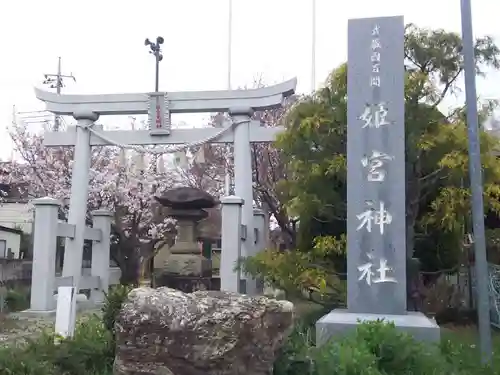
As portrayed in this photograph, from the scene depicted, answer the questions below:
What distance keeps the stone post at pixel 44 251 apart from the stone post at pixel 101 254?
2390mm

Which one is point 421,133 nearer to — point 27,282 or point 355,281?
point 355,281

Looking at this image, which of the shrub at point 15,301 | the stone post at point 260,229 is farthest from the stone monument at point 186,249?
the shrub at point 15,301

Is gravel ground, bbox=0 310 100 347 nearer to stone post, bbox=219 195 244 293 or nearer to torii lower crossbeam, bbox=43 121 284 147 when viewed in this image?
stone post, bbox=219 195 244 293

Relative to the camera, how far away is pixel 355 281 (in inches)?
301

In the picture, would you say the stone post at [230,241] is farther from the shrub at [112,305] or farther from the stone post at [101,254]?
the shrub at [112,305]

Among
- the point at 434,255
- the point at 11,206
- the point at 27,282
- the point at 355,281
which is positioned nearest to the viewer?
the point at 355,281

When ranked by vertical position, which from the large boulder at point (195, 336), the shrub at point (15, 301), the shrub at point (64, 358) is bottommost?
the shrub at point (15, 301)

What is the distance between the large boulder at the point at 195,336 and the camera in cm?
421

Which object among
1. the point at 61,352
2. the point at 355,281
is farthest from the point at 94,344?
the point at 355,281

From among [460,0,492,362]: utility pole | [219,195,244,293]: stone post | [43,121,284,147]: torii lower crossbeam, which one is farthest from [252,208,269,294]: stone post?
[460,0,492,362]: utility pole

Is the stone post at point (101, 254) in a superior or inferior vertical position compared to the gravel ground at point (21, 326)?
superior

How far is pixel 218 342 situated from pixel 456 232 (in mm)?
6654

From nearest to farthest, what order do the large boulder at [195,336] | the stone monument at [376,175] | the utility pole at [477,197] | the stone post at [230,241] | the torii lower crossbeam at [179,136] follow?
the large boulder at [195,336] < the utility pole at [477,197] < the stone monument at [376,175] < the stone post at [230,241] < the torii lower crossbeam at [179,136]

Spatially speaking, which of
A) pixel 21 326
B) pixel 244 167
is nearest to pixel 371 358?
pixel 21 326
